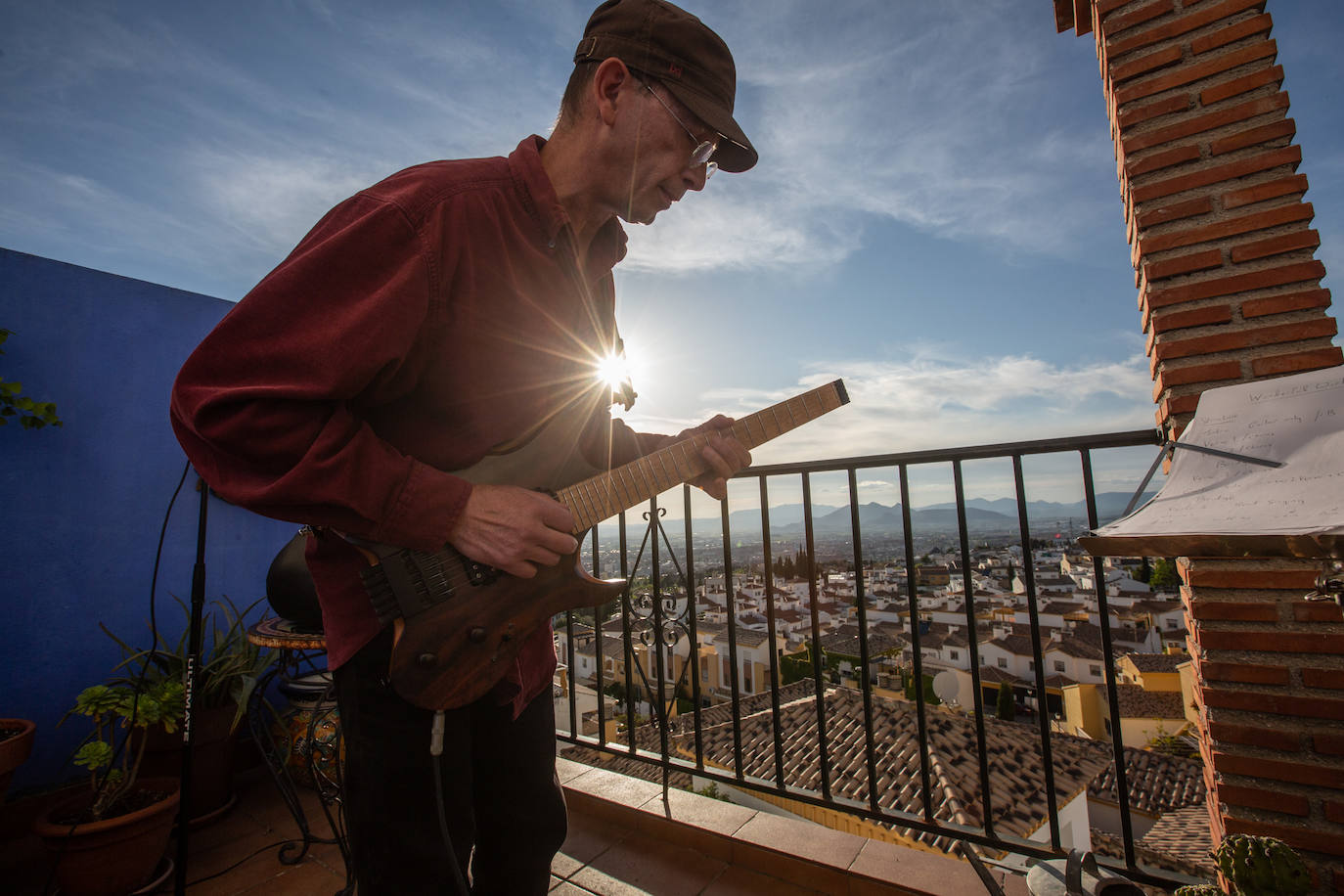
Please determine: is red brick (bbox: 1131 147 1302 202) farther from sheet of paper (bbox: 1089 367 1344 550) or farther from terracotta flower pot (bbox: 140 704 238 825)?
terracotta flower pot (bbox: 140 704 238 825)

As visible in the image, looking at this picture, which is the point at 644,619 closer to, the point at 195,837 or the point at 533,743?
the point at 533,743

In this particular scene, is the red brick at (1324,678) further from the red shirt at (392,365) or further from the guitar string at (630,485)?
the red shirt at (392,365)

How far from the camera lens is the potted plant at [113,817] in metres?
1.90

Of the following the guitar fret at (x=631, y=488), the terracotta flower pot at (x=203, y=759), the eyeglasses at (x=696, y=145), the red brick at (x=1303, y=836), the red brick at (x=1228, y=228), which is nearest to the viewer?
the eyeglasses at (x=696, y=145)

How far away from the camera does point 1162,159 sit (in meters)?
2.08

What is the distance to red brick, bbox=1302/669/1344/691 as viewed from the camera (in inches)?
68.2

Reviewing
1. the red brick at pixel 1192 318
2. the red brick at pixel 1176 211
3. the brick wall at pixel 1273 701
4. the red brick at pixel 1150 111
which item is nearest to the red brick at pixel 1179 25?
the red brick at pixel 1150 111

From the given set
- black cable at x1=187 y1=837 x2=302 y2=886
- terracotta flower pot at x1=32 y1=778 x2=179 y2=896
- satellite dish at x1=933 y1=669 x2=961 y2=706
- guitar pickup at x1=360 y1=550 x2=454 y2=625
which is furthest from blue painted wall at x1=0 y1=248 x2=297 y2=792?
satellite dish at x1=933 y1=669 x2=961 y2=706

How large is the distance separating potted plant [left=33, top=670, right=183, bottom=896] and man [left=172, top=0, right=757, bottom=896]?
183 centimetres

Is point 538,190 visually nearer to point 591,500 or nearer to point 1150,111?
point 591,500

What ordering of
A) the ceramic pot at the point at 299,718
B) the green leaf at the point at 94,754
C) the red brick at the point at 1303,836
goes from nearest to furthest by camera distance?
the red brick at the point at 1303,836 → the green leaf at the point at 94,754 → the ceramic pot at the point at 299,718

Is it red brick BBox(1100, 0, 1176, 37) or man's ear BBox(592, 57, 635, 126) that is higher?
red brick BBox(1100, 0, 1176, 37)

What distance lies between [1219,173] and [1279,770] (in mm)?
2042

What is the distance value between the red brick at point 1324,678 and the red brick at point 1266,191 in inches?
62.8
